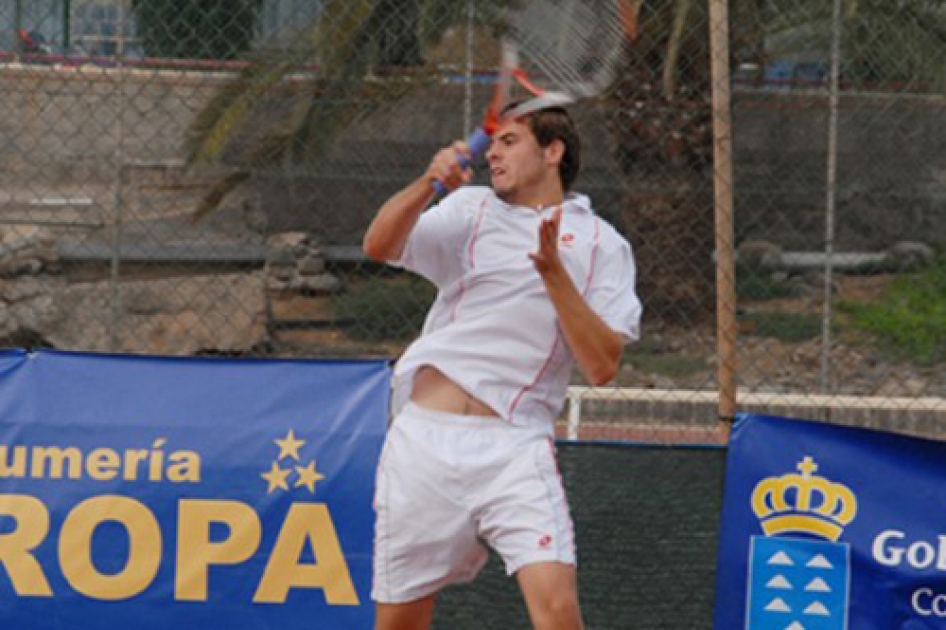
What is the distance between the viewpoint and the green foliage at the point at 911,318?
11.9 metres

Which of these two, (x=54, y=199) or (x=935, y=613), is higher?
(x=54, y=199)

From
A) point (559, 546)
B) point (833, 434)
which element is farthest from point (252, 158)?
point (559, 546)

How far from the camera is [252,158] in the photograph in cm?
1103

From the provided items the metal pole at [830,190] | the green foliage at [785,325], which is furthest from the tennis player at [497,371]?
the green foliage at [785,325]

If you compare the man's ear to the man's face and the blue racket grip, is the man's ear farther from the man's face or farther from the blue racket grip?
the blue racket grip

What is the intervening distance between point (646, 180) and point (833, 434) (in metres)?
5.45

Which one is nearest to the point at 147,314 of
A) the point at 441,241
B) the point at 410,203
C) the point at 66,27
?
the point at 66,27

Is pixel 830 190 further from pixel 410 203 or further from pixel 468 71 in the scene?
pixel 410 203

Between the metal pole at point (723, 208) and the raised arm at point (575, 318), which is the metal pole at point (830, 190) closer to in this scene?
the metal pole at point (723, 208)

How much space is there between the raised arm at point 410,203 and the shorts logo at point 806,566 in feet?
6.30

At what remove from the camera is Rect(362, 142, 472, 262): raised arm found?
4859 millimetres

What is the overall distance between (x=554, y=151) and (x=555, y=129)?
64 mm

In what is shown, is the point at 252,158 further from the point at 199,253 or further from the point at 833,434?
the point at 833,434

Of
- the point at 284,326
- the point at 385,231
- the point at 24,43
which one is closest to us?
the point at 385,231
